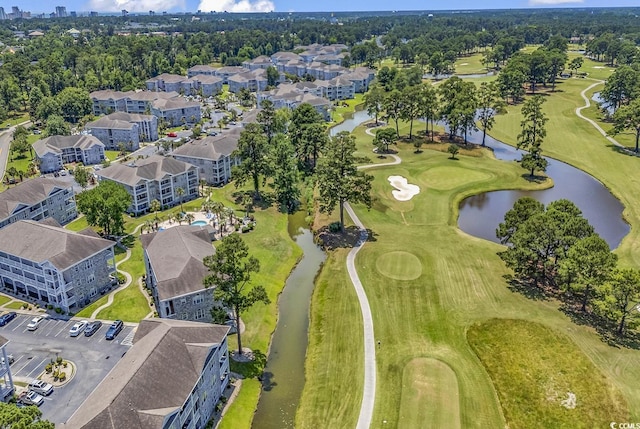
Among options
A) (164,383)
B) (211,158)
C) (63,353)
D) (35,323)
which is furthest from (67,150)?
(164,383)

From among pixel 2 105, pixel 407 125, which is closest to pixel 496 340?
pixel 407 125

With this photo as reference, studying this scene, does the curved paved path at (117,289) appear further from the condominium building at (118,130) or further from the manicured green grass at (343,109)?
the manicured green grass at (343,109)

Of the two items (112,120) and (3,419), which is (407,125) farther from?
(3,419)

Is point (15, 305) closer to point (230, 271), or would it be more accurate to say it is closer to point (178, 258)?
point (178, 258)

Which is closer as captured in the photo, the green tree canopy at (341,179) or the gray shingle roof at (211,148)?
the green tree canopy at (341,179)

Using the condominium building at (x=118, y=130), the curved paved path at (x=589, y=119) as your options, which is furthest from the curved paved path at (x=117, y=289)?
the curved paved path at (x=589, y=119)

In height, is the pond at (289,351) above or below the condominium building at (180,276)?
below
